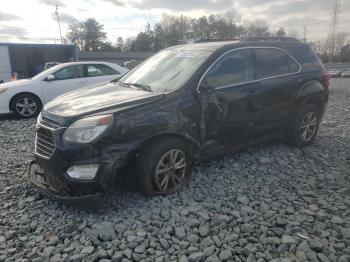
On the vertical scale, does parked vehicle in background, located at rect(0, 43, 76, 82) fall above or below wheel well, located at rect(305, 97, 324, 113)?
above

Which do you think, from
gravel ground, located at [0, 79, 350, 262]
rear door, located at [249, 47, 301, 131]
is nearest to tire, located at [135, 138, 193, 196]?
gravel ground, located at [0, 79, 350, 262]

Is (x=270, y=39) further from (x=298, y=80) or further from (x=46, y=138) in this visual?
(x=46, y=138)

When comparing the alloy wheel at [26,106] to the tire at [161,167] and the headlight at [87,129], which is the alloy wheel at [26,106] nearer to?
the headlight at [87,129]

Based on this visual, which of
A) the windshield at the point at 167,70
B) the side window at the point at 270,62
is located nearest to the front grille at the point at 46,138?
the windshield at the point at 167,70

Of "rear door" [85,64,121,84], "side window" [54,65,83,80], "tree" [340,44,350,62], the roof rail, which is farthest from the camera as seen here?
"tree" [340,44,350,62]

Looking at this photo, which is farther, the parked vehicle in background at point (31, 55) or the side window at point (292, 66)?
the parked vehicle in background at point (31, 55)

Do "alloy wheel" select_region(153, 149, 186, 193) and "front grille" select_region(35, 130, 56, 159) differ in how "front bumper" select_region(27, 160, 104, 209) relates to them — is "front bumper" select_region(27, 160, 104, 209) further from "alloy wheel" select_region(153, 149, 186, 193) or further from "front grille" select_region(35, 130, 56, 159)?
"alloy wheel" select_region(153, 149, 186, 193)

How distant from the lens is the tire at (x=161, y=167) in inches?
143

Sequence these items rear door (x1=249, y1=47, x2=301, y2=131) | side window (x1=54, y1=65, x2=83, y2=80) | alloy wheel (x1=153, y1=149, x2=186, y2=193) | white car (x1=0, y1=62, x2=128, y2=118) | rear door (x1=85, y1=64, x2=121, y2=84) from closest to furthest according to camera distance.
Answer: alloy wheel (x1=153, y1=149, x2=186, y2=193) → rear door (x1=249, y1=47, x2=301, y2=131) → white car (x1=0, y1=62, x2=128, y2=118) → side window (x1=54, y1=65, x2=83, y2=80) → rear door (x1=85, y1=64, x2=121, y2=84)

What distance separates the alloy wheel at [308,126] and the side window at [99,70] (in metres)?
6.32

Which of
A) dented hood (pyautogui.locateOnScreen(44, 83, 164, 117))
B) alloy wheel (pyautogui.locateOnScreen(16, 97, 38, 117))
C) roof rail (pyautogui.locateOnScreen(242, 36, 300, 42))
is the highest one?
roof rail (pyautogui.locateOnScreen(242, 36, 300, 42))

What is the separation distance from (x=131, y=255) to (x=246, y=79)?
287cm

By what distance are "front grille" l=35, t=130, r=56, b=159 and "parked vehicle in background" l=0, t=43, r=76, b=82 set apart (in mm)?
17421

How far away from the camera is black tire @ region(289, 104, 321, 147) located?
18.1ft
